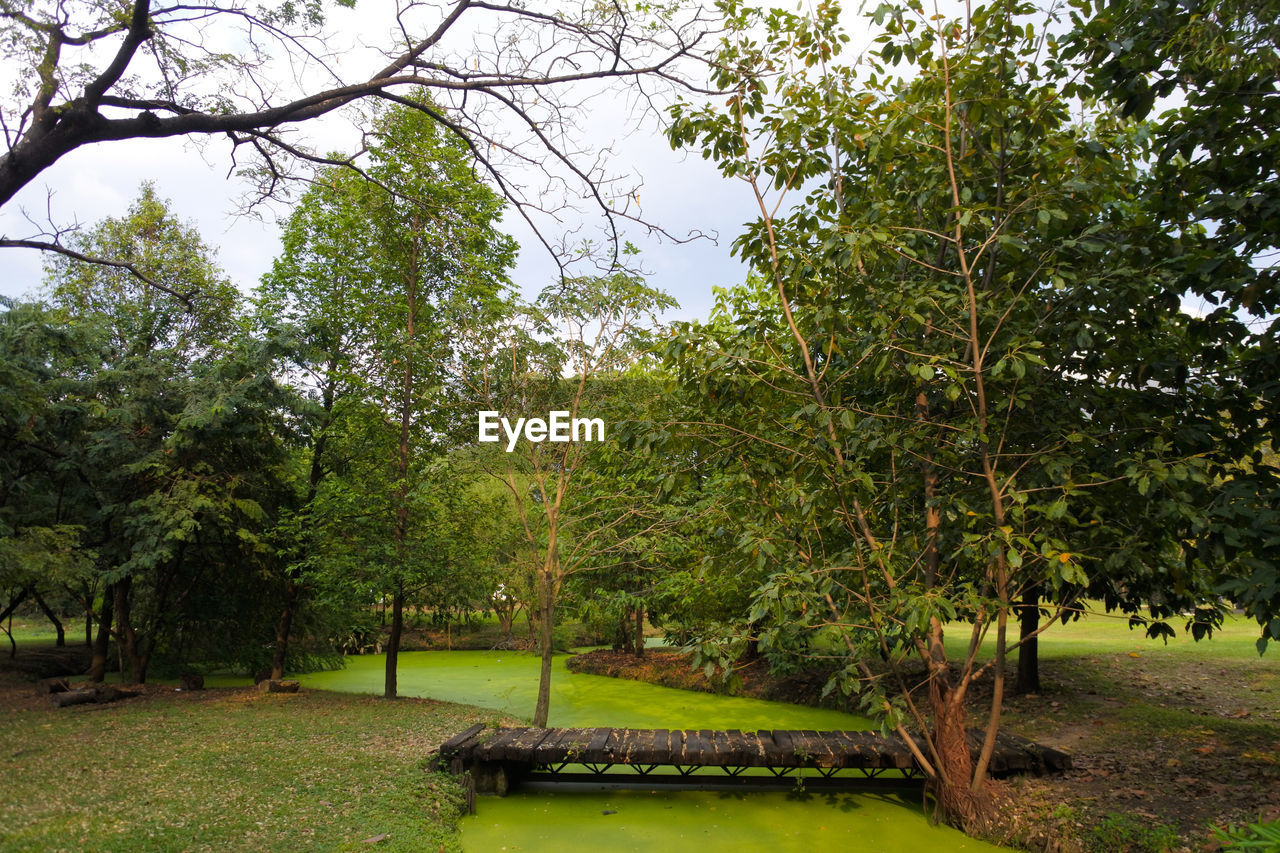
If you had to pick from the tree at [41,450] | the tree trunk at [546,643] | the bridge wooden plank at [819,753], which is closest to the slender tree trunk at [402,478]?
the tree trunk at [546,643]

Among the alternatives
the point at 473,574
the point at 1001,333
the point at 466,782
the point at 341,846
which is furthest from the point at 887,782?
the point at 473,574

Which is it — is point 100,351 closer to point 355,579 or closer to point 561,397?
point 355,579

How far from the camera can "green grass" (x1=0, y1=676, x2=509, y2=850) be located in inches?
170

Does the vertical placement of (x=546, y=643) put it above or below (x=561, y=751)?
above

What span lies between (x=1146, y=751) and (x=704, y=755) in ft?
12.5

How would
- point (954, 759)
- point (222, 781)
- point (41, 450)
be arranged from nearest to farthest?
point (954, 759)
point (222, 781)
point (41, 450)

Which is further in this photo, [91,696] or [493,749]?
[91,696]

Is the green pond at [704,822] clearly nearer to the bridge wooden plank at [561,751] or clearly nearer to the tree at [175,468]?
the bridge wooden plank at [561,751]

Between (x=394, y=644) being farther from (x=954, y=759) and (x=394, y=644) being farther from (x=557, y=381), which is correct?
(x=954, y=759)

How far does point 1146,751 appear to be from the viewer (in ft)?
20.5

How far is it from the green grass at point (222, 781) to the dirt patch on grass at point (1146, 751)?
8.09ft

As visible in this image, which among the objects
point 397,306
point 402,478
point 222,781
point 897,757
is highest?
point 397,306

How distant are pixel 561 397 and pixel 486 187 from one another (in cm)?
449

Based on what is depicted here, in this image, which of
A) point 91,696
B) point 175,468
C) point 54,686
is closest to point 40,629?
point 54,686
